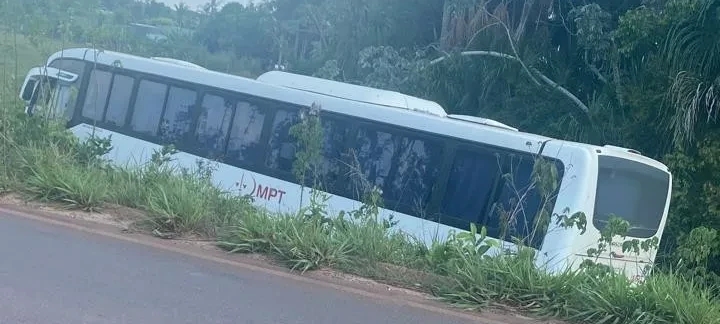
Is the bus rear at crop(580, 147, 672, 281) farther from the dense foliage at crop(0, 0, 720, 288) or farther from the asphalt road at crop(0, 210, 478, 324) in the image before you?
the asphalt road at crop(0, 210, 478, 324)

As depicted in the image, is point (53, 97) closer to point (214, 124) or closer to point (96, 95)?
point (214, 124)

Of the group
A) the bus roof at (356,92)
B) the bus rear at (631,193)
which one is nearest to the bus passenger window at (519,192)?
the bus rear at (631,193)

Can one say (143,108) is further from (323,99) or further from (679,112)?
(679,112)

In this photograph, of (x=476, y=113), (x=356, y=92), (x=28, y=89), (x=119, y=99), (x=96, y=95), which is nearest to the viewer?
(x=356, y=92)

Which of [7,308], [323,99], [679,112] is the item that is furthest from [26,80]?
[7,308]

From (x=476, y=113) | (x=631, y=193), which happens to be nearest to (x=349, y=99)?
(x=631, y=193)

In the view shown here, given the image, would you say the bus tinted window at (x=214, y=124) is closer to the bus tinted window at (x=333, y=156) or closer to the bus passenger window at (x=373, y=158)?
the bus tinted window at (x=333, y=156)

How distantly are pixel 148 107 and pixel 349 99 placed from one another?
399 cm

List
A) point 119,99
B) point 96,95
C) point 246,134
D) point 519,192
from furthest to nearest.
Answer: point 96,95
point 119,99
point 246,134
point 519,192

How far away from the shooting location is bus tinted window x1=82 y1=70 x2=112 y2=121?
1886 centimetres

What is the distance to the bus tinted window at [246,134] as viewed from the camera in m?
16.8

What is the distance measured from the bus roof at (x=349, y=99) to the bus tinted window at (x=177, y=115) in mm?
254

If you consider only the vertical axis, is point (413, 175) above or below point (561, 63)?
below

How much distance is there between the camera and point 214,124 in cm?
1742
